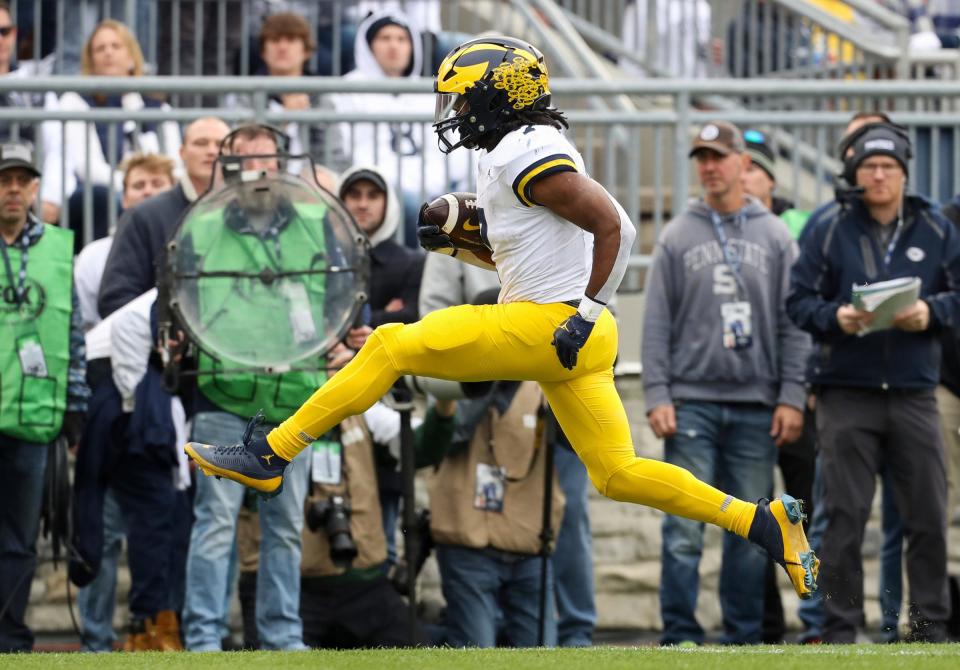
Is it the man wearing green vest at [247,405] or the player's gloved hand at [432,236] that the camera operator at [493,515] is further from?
the player's gloved hand at [432,236]

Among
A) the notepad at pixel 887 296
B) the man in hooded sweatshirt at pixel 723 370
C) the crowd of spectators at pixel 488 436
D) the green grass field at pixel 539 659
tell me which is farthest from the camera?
the man in hooded sweatshirt at pixel 723 370

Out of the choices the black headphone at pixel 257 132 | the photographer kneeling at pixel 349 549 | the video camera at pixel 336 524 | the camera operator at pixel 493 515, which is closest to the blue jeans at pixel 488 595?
the camera operator at pixel 493 515

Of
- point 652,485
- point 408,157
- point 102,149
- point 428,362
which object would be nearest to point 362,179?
point 408,157

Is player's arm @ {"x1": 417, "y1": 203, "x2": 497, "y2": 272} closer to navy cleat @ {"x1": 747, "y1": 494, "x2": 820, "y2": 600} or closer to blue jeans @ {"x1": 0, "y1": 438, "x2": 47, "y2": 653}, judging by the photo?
navy cleat @ {"x1": 747, "y1": 494, "x2": 820, "y2": 600}

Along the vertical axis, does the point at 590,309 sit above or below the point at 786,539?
above

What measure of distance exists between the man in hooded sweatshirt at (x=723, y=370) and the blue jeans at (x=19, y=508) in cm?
312

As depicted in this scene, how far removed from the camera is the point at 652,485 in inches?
289

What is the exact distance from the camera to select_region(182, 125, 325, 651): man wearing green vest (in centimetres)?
879

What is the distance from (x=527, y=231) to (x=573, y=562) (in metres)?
2.90

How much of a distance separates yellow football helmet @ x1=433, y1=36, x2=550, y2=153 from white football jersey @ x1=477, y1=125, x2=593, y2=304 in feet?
0.32

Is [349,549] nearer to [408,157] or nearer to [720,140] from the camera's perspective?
[408,157]

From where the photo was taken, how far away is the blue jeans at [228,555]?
877cm

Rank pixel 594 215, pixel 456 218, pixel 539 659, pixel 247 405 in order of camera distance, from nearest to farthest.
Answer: pixel 539 659 → pixel 594 215 → pixel 456 218 → pixel 247 405

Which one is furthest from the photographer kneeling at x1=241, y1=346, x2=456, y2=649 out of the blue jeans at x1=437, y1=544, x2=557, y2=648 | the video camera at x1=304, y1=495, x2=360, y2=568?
the blue jeans at x1=437, y1=544, x2=557, y2=648
